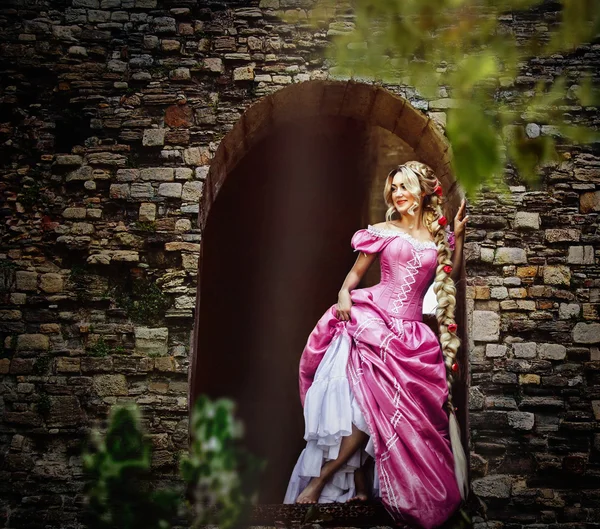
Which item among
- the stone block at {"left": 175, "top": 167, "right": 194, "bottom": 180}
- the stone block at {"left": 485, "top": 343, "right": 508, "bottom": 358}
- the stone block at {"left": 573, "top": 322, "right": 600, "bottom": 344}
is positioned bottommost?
the stone block at {"left": 485, "top": 343, "right": 508, "bottom": 358}

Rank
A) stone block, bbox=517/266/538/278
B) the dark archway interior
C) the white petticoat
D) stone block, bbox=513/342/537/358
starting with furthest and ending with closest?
the dark archway interior, stone block, bbox=517/266/538/278, stone block, bbox=513/342/537/358, the white petticoat

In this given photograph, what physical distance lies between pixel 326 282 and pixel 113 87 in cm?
273

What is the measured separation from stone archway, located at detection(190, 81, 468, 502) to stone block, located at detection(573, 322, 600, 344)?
715mm

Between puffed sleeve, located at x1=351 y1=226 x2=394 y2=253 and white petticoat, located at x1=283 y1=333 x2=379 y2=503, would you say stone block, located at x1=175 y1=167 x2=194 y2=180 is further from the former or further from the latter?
white petticoat, located at x1=283 y1=333 x2=379 y2=503

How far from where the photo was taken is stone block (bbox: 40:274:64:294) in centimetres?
417

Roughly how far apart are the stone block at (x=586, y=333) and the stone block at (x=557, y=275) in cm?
28

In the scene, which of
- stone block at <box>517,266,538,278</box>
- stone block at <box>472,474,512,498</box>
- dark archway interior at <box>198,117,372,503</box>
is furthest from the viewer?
dark archway interior at <box>198,117,372,503</box>

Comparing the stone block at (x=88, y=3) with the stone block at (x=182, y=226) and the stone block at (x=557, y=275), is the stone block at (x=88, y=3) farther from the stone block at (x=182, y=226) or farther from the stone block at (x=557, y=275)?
Answer: the stone block at (x=557, y=275)

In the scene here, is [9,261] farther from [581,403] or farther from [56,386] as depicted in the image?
[581,403]

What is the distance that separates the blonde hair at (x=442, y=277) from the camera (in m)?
3.82

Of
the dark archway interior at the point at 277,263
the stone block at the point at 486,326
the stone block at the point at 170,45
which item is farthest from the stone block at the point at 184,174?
the stone block at the point at 486,326

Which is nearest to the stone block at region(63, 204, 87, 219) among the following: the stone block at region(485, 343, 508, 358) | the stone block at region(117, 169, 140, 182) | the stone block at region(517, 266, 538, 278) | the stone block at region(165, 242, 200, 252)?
the stone block at region(117, 169, 140, 182)

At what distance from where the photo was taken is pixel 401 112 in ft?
14.8

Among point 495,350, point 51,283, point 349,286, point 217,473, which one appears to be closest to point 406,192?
point 349,286
